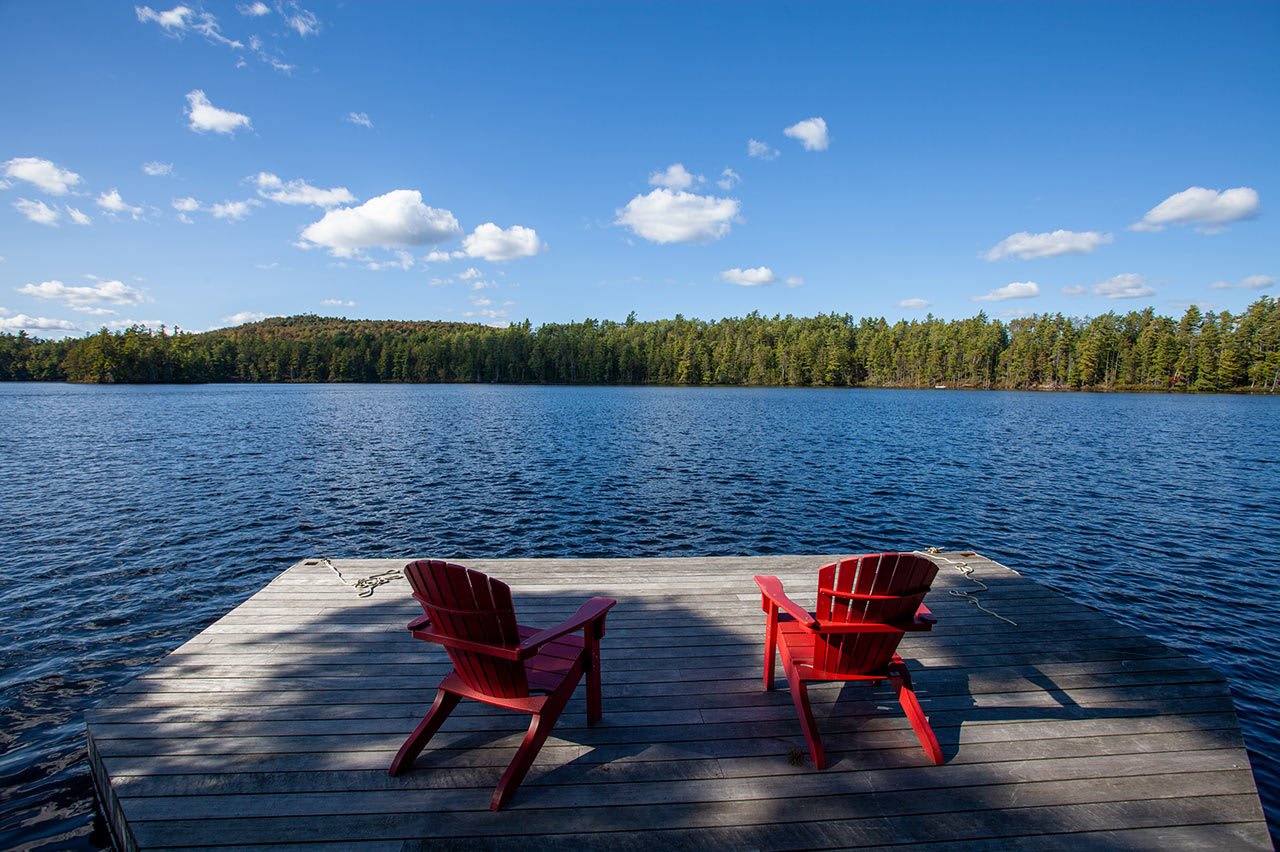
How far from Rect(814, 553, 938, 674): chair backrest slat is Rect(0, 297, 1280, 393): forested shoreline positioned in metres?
99.8

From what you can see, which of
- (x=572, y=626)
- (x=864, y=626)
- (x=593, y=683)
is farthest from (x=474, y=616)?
(x=864, y=626)

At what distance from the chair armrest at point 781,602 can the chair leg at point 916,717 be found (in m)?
0.58

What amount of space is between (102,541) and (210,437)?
1713cm

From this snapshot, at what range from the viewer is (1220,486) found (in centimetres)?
1770

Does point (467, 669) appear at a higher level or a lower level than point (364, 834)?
higher

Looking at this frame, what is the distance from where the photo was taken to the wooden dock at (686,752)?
2697 millimetres

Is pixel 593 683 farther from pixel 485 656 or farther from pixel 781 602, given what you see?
pixel 781 602

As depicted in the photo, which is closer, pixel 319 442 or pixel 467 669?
pixel 467 669

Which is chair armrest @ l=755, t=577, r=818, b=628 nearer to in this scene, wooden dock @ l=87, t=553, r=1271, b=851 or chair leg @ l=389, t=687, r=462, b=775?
wooden dock @ l=87, t=553, r=1271, b=851

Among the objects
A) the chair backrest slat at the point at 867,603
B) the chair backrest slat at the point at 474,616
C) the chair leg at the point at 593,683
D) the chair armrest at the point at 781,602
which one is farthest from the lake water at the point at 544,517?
the chair armrest at the point at 781,602

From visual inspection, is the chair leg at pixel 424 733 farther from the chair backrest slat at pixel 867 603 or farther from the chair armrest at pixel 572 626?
the chair backrest slat at pixel 867 603

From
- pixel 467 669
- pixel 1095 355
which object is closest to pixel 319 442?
pixel 467 669

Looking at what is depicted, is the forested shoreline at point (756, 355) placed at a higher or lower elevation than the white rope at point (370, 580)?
higher

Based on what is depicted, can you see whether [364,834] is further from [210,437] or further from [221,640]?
[210,437]
